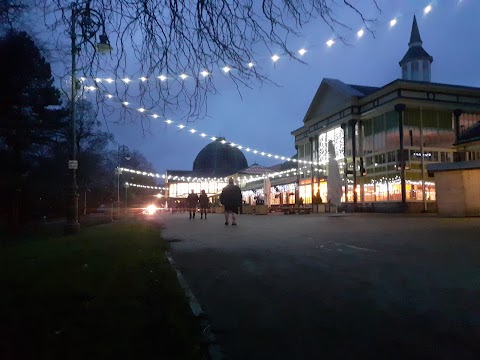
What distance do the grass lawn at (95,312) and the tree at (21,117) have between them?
431 inches

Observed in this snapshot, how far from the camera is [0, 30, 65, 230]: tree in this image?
15516 millimetres

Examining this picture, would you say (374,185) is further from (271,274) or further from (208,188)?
(208,188)

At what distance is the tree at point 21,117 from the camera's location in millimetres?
15516

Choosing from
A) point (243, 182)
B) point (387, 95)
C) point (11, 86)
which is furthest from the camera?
point (243, 182)

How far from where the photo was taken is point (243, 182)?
64.6 meters

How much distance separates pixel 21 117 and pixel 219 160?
74.1 meters

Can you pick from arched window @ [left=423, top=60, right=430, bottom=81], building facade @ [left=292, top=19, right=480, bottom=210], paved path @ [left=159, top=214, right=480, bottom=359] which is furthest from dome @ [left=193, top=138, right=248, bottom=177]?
paved path @ [left=159, top=214, right=480, bottom=359]

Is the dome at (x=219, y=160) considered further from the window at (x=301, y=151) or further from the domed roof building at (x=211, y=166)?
the window at (x=301, y=151)

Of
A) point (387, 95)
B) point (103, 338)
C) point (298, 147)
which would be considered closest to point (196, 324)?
point (103, 338)

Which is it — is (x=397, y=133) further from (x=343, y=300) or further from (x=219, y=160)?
(x=219, y=160)

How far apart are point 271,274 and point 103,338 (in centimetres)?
312

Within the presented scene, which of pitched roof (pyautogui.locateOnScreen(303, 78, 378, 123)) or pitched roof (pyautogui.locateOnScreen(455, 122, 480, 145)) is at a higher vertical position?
pitched roof (pyautogui.locateOnScreen(303, 78, 378, 123))

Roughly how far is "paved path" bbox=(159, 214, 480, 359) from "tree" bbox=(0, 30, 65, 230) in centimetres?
1147

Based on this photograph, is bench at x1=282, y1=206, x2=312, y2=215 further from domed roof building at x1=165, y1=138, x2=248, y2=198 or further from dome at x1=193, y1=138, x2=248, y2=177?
dome at x1=193, y1=138, x2=248, y2=177
